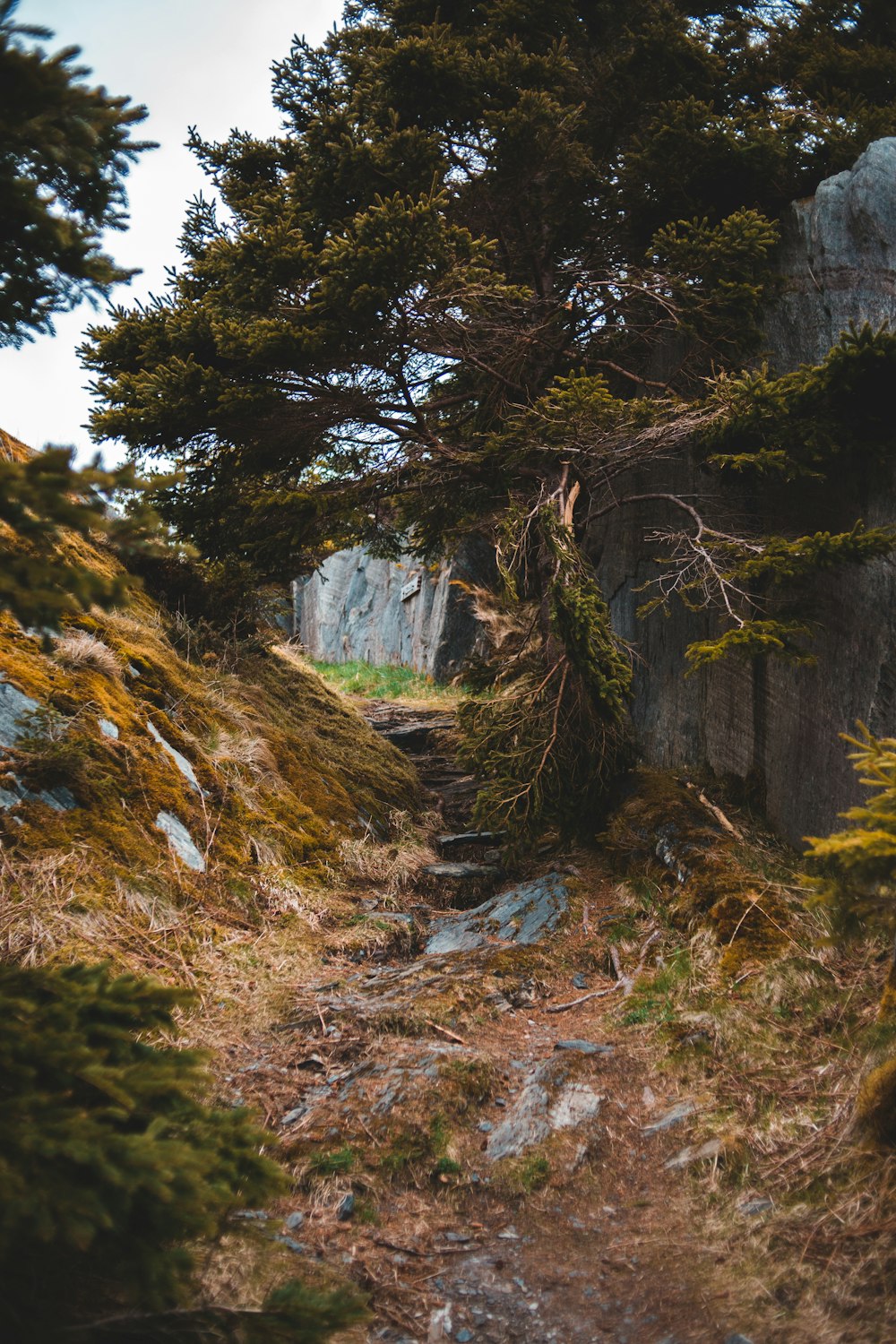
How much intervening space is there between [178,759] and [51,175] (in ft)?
14.4

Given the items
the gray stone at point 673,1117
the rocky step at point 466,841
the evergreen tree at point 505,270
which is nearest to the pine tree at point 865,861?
the gray stone at point 673,1117

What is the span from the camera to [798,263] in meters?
6.70

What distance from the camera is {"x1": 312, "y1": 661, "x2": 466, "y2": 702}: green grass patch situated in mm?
15555

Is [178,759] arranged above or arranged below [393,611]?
below

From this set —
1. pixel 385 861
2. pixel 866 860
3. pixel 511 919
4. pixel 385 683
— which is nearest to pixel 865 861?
pixel 866 860

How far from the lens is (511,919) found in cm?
614

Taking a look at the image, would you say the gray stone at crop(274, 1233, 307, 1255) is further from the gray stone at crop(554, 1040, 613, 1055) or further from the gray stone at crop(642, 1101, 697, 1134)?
the gray stone at crop(554, 1040, 613, 1055)

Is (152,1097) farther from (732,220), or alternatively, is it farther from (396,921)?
(732,220)

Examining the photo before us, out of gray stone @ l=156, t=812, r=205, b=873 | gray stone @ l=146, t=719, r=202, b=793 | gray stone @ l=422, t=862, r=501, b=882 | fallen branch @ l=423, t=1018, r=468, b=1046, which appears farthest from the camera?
gray stone @ l=422, t=862, r=501, b=882

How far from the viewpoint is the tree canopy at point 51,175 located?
2.03 metres

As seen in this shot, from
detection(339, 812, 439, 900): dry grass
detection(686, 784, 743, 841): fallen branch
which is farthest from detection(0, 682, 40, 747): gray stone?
detection(686, 784, 743, 841): fallen branch

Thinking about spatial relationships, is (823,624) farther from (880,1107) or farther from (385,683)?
(385,683)

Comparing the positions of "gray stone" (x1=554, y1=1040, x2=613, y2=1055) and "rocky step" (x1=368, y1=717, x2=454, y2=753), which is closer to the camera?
"gray stone" (x1=554, y1=1040, x2=613, y2=1055)

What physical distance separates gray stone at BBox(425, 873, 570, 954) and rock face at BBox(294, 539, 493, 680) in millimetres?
7555
